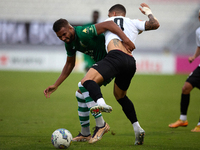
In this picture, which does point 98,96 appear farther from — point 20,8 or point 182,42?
point 20,8

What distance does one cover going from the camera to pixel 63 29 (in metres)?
3.84

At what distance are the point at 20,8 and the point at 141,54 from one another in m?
11.9

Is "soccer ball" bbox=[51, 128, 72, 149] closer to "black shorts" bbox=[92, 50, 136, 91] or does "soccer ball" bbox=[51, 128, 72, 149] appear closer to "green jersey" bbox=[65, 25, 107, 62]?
"black shorts" bbox=[92, 50, 136, 91]

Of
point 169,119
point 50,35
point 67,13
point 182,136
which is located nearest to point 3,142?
point 182,136

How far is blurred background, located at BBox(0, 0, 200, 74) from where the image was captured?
61.7 feet

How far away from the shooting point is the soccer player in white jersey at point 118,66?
362 centimetres

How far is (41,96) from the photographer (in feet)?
31.9

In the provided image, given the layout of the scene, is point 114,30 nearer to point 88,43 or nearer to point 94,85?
point 88,43

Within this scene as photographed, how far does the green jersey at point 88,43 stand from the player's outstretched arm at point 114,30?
0.29ft

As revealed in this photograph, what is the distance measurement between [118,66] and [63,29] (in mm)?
861

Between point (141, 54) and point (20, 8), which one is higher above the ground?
point (20, 8)

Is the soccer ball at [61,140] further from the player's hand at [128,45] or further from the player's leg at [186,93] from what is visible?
the player's leg at [186,93]

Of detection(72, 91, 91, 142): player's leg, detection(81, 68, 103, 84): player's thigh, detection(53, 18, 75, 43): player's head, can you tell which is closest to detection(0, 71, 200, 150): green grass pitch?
detection(72, 91, 91, 142): player's leg

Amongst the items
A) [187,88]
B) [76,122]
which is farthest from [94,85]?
[187,88]
